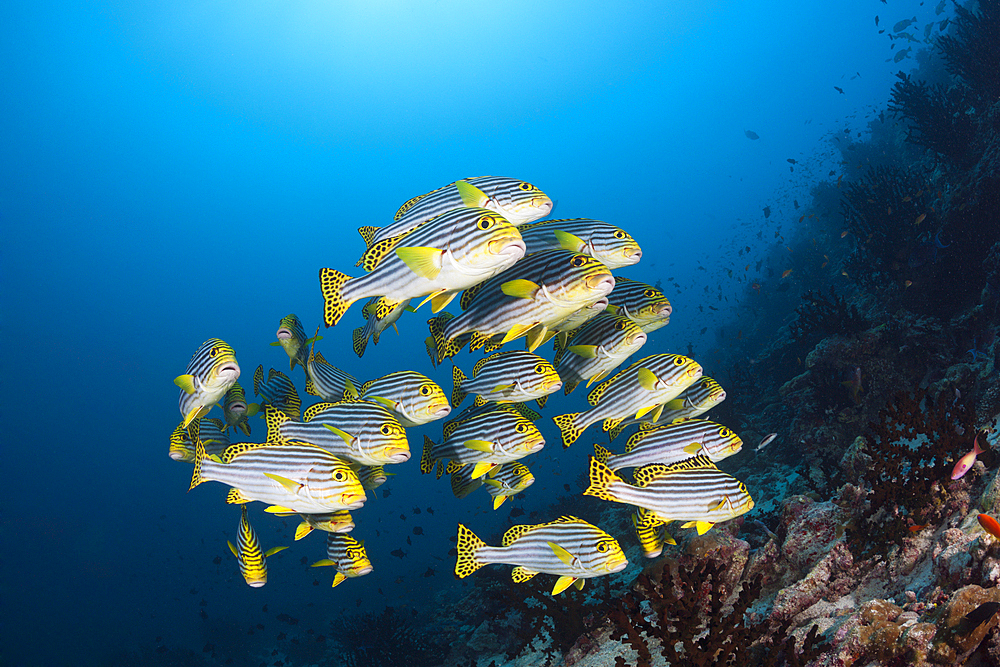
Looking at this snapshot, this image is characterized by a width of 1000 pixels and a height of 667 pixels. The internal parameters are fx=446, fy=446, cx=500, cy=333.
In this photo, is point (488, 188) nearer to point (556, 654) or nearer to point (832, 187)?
point (556, 654)

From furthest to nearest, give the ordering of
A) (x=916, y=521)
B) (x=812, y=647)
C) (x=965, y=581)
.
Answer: (x=916, y=521)
(x=812, y=647)
(x=965, y=581)

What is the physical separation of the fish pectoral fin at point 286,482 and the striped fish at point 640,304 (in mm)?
2794

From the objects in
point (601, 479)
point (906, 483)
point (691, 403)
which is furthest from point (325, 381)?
point (906, 483)

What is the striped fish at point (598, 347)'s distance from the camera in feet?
11.8

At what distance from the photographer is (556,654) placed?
18.8 feet

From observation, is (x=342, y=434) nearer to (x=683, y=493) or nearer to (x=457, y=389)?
(x=457, y=389)

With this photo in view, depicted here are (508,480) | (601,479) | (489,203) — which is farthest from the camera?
(508,480)

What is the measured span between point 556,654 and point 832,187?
27.7 metres

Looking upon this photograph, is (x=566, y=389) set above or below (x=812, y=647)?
above

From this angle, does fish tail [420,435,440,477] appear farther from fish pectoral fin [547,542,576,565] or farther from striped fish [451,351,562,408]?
fish pectoral fin [547,542,576,565]

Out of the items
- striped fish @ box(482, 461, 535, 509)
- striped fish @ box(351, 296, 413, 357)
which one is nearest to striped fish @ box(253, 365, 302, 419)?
striped fish @ box(351, 296, 413, 357)

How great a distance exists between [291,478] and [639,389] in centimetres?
267

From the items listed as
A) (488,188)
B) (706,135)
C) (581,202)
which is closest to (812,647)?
(488,188)

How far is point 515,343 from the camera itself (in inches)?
968
